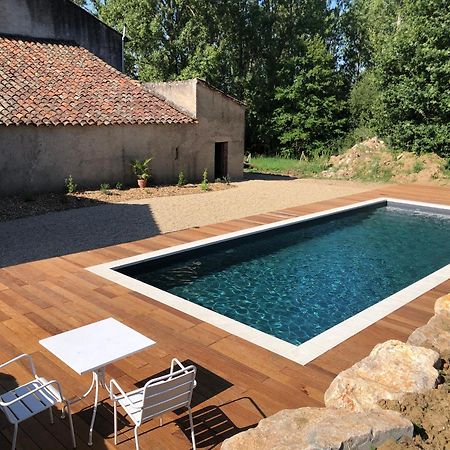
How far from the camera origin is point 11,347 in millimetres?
5785

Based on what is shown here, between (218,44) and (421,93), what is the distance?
1598 cm

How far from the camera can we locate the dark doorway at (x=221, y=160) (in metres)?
22.2

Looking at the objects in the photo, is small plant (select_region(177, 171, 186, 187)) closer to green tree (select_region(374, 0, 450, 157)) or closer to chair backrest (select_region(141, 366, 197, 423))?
green tree (select_region(374, 0, 450, 157))

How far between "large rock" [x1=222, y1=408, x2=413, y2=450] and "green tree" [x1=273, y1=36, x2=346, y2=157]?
95.6 feet

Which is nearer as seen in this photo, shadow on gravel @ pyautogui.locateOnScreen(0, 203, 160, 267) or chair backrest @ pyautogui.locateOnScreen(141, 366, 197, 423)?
chair backrest @ pyautogui.locateOnScreen(141, 366, 197, 423)

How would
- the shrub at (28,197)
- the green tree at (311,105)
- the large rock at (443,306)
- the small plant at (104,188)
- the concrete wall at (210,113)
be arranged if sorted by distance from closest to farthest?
the large rock at (443,306), the shrub at (28,197), the small plant at (104,188), the concrete wall at (210,113), the green tree at (311,105)

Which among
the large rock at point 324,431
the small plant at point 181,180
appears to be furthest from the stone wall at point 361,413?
the small plant at point 181,180

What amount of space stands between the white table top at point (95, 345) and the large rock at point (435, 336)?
3.23 m

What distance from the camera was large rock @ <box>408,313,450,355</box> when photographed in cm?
531

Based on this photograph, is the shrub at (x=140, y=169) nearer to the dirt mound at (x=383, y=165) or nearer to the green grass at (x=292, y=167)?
the green grass at (x=292, y=167)

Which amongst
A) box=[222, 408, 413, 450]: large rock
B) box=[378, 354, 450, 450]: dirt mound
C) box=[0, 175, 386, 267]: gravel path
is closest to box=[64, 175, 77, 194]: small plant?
box=[0, 175, 386, 267]: gravel path

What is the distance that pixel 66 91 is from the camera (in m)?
18.5

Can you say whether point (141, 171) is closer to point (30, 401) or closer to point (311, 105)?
point (30, 401)

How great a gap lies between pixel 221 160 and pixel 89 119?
284 inches
